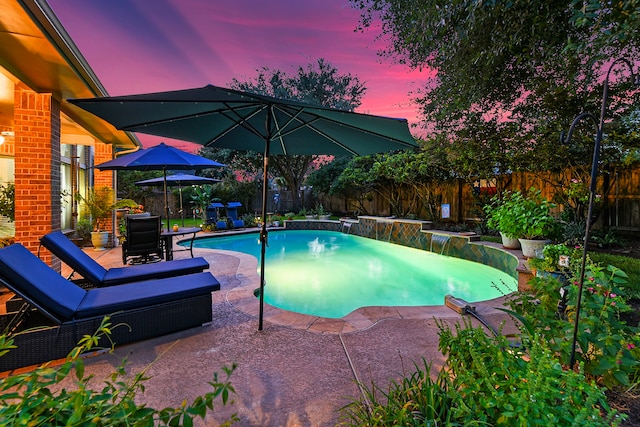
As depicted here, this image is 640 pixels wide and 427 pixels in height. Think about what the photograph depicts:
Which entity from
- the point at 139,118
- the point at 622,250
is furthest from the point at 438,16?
the point at 622,250

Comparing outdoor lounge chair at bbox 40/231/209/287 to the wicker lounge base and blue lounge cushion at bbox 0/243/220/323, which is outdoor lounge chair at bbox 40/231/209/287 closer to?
blue lounge cushion at bbox 0/243/220/323

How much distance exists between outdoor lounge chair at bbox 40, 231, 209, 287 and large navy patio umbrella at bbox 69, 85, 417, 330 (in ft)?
4.93

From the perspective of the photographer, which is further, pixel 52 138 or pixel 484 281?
pixel 484 281

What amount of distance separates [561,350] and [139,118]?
3.90 metres

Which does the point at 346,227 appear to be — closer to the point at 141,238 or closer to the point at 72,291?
the point at 141,238

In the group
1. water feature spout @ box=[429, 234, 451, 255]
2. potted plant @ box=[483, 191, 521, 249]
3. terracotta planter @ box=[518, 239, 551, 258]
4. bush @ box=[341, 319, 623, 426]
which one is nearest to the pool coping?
bush @ box=[341, 319, 623, 426]

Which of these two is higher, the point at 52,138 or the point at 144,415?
the point at 52,138

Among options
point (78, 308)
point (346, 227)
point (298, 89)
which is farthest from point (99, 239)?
point (298, 89)

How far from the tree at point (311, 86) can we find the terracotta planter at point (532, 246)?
14113 millimetres

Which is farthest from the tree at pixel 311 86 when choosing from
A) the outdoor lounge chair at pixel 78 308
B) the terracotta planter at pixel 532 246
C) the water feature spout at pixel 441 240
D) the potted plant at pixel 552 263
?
the outdoor lounge chair at pixel 78 308

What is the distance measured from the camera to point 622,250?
20.3 feet

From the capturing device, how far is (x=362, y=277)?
693cm

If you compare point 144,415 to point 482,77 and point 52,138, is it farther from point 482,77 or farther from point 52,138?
point 482,77

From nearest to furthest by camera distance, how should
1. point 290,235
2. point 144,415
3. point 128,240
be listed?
1. point 144,415
2. point 128,240
3. point 290,235
